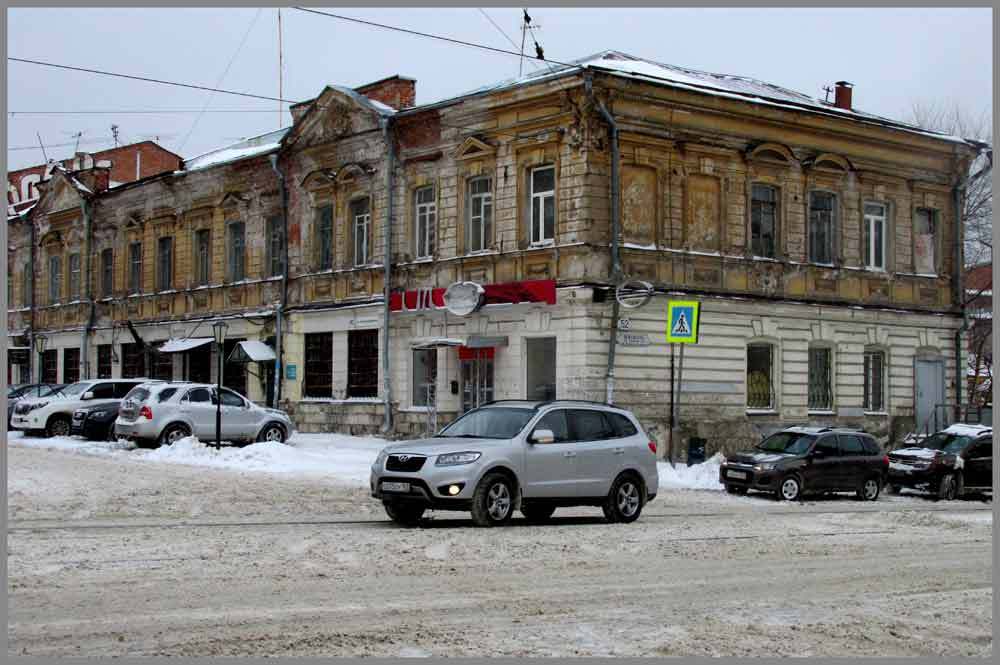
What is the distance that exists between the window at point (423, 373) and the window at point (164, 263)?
13.6 metres

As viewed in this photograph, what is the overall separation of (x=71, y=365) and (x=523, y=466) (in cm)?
3654

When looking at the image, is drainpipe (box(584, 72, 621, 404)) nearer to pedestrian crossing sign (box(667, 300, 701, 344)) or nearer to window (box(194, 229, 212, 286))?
pedestrian crossing sign (box(667, 300, 701, 344))

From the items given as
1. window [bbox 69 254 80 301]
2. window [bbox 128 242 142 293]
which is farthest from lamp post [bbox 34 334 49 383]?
window [bbox 128 242 142 293]

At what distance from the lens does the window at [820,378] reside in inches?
1307

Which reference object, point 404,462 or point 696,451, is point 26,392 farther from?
point 404,462

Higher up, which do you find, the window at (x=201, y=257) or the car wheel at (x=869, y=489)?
the window at (x=201, y=257)

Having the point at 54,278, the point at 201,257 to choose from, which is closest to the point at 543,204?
the point at 201,257

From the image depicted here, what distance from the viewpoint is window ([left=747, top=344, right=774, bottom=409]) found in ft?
105

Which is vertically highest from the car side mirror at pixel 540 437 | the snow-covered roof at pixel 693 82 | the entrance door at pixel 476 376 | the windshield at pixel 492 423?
the snow-covered roof at pixel 693 82

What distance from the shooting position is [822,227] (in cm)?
3375

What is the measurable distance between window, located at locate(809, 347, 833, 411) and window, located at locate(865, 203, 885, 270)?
2.90 metres

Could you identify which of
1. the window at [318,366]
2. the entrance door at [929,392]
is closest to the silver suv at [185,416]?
the window at [318,366]

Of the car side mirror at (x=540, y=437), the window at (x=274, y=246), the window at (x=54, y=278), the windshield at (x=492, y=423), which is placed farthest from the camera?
the window at (x=54, y=278)

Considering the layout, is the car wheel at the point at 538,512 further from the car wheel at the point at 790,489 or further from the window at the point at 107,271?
the window at the point at 107,271
